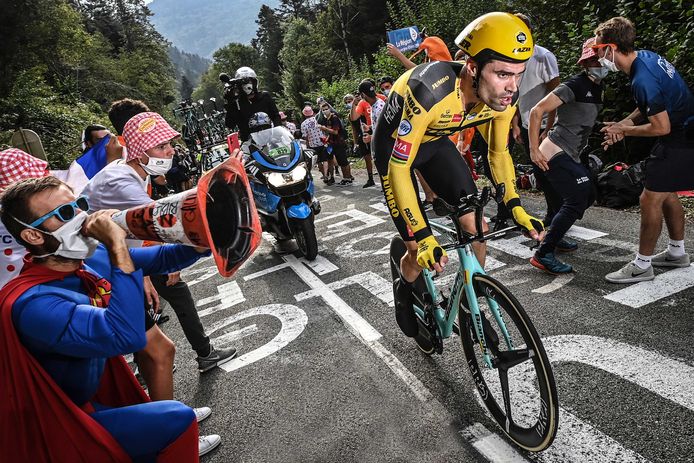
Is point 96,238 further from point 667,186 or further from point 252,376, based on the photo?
point 667,186

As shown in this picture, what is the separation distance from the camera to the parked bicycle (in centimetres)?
219

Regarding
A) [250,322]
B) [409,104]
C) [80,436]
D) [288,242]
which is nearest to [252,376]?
[250,322]

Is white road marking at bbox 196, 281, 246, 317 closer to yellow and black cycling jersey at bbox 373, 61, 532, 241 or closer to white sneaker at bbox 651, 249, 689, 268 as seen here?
yellow and black cycling jersey at bbox 373, 61, 532, 241

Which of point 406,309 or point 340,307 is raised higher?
point 406,309

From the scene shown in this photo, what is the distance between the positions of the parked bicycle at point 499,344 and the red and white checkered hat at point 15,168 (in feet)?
7.98

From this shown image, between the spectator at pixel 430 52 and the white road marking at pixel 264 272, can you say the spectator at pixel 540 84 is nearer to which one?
the spectator at pixel 430 52

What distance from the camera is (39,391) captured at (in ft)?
5.43

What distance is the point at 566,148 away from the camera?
4504 mm

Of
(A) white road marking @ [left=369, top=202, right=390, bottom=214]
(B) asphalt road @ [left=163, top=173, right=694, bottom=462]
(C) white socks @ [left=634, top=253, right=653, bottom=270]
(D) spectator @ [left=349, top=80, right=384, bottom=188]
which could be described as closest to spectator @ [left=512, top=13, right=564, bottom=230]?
(B) asphalt road @ [left=163, top=173, right=694, bottom=462]

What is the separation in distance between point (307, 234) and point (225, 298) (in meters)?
1.42

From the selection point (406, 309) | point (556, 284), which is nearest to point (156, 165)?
point (406, 309)

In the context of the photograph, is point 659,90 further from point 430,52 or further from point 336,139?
point 336,139

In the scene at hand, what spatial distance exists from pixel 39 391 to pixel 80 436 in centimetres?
25

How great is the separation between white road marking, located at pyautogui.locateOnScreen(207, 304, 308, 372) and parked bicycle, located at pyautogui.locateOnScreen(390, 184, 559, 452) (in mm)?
1808
